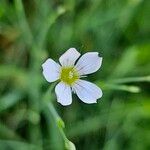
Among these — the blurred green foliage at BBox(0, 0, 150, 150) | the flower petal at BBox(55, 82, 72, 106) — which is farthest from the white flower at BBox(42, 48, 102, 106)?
the blurred green foliage at BBox(0, 0, 150, 150)

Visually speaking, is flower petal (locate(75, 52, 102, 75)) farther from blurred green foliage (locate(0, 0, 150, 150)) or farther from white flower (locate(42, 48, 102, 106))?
blurred green foliage (locate(0, 0, 150, 150))

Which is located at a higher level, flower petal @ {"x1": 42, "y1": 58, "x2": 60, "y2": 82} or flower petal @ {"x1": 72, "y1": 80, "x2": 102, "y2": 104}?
flower petal @ {"x1": 42, "y1": 58, "x2": 60, "y2": 82}

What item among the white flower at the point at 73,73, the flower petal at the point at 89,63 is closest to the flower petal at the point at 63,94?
the white flower at the point at 73,73

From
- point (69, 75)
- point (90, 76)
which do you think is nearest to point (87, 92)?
point (69, 75)

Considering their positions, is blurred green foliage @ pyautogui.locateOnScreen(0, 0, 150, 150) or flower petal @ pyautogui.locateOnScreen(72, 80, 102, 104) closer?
flower petal @ pyautogui.locateOnScreen(72, 80, 102, 104)

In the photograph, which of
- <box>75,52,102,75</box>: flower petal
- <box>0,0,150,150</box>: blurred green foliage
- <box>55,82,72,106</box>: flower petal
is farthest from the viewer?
<box>0,0,150,150</box>: blurred green foliage

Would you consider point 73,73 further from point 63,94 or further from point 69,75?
point 63,94

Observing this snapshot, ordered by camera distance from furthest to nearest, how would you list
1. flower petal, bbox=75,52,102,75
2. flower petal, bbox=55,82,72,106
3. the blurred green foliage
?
1. the blurred green foliage
2. flower petal, bbox=75,52,102,75
3. flower petal, bbox=55,82,72,106
